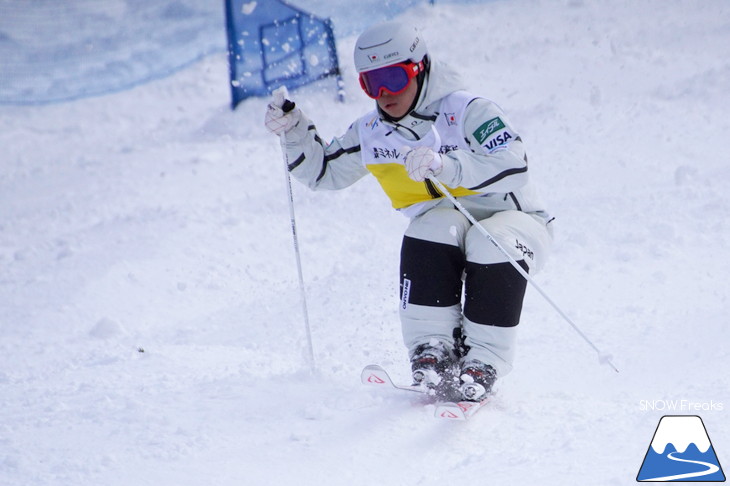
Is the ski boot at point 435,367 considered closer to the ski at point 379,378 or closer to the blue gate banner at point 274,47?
the ski at point 379,378

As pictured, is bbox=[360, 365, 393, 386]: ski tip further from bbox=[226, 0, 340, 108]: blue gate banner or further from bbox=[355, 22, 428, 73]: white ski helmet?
bbox=[226, 0, 340, 108]: blue gate banner

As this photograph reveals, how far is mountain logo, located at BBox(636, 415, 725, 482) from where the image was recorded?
2406 mm

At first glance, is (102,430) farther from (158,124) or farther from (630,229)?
(158,124)

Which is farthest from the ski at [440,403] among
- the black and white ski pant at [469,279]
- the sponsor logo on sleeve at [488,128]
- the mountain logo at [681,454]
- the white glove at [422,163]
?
the sponsor logo on sleeve at [488,128]

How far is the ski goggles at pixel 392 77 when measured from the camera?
3143 millimetres

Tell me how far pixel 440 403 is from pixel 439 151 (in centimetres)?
95

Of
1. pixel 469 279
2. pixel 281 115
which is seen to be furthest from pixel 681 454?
pixel 281 115

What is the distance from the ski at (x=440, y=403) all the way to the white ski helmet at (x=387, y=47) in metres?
1.13

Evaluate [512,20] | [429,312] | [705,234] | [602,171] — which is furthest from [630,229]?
[512,20]

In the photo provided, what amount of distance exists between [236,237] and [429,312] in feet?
10.1

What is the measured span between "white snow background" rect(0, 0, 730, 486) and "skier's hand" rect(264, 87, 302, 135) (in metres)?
1.01

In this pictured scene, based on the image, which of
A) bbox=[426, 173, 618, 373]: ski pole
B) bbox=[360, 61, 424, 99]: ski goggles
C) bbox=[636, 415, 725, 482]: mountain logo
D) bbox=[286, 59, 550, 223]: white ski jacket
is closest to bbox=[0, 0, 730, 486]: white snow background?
bbox=[636, 415, 725, 482]: mountain logo

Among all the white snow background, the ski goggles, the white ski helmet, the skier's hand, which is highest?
the white ski helmet

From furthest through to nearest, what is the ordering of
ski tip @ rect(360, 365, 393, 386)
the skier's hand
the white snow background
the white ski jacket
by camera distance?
the skier's hand → ski tip @ rect(360, 365, 393, 386) → the white ski jacket → the white snow background
